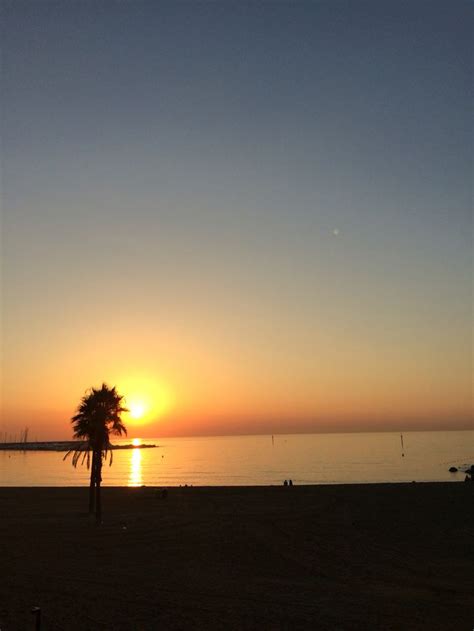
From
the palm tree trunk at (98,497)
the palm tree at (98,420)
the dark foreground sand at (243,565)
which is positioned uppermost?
the palm tree at (98,420)

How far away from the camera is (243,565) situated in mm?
24062

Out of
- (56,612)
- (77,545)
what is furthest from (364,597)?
(77,545)

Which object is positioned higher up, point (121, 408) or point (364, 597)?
point (121, 408)

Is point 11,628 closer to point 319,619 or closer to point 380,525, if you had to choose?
point 319,619

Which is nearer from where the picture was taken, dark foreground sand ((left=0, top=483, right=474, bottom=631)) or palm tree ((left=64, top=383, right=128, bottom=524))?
dark foreground sand ((left=0, top=483, right=474, bottom=631))

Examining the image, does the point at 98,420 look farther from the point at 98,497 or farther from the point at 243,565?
the point at 243,565

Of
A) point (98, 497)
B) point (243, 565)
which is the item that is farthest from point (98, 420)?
point (243, 565)

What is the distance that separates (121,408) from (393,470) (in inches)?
3642

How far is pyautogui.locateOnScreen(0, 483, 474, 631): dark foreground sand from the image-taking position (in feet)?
55.2

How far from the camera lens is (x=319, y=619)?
16594 mm

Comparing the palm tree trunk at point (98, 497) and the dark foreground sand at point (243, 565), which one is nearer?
the dark foreground sand at point (243, 565)

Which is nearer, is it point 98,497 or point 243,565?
point 243,565

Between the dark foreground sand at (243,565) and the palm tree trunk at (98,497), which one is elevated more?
the palm tree trunk at (98,497)

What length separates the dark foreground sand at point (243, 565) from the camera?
1683cm
